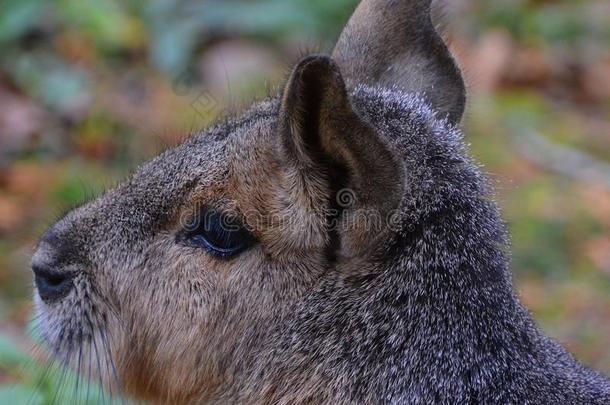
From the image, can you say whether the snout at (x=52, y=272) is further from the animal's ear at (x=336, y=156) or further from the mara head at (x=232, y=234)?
the animal's ear at (x=336, y=156)

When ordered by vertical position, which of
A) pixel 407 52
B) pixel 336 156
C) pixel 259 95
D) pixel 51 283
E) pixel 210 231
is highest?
pixel 259 95

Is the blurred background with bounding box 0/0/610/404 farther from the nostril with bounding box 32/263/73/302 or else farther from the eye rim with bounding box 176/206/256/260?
the eye rim with bounding box 176/206/256/260

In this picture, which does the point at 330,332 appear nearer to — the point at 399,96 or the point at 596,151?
the point at 399,96

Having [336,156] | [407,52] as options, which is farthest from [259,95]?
[336,156]

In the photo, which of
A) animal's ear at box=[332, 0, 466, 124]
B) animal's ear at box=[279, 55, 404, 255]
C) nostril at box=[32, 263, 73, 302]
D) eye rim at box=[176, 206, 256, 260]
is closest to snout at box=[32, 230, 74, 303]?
nostril at box=[32, 263, 73, 302]

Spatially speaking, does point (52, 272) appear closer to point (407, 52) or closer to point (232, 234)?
point (232, 234)

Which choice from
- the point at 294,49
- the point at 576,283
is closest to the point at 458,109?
the point at 576,283

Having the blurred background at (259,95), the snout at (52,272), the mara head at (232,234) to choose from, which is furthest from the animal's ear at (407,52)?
the blurred background at (259,95)
